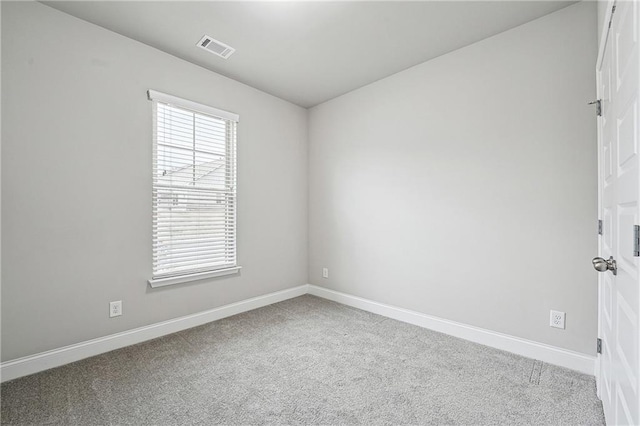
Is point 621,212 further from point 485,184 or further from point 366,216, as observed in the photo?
point 366,216

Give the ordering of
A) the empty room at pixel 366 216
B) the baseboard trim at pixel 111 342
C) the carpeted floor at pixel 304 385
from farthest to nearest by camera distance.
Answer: the baseboard trim at pixel 111 342 → the empty room at pixel 366 216 → the carpeted floor at pixel 304 385

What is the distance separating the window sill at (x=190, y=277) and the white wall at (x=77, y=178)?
73 mm

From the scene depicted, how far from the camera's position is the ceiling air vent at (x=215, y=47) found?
2.62 m

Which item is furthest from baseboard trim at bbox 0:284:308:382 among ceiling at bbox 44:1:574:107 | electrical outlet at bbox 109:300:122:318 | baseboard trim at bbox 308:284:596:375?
ceiling at bbox 44:1:574:107

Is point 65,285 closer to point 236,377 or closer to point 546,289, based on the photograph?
point 236,377

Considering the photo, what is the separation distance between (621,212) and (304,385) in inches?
77.4

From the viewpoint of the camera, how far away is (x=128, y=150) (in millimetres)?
2600

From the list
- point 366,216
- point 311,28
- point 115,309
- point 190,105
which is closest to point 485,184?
point 366,216

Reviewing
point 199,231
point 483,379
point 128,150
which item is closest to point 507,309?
point 483,379

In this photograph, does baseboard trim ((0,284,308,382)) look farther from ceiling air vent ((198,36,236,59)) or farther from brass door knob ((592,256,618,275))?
brass door knob ((592,256,618,275))

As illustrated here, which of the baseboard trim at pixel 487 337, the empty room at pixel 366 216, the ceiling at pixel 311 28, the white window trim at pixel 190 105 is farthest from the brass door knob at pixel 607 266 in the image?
the white window trim at pixel 190 105

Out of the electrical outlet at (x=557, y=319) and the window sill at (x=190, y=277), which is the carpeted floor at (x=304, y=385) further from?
the window sill at (x=190, y=277)

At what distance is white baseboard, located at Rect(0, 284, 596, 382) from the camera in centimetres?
212

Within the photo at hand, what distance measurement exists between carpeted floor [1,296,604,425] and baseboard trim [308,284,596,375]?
0.31ft
